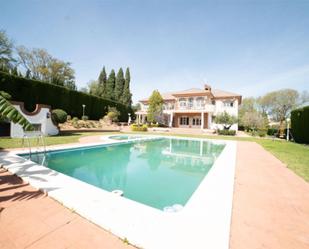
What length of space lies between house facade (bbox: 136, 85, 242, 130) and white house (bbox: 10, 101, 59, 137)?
26.0 metres

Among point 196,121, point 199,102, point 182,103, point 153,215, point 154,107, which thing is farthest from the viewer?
point 182,103

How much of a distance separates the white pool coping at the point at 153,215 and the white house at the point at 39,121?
12.8 meters

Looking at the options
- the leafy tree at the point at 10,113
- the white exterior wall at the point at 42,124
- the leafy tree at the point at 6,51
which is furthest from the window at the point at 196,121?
the leafy tree at the point at 6,51

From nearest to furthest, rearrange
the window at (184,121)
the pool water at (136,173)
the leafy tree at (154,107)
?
the pool water at (136,173) < the leafy tree at (154,107) < the window at (184,121)

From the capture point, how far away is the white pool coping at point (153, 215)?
2.73m

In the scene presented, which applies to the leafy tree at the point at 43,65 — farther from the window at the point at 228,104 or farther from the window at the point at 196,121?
the window at the point at 228,104

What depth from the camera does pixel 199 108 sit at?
36469 millimetres

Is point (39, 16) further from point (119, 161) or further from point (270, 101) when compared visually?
point (270, 101)

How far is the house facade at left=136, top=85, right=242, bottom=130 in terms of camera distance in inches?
1411

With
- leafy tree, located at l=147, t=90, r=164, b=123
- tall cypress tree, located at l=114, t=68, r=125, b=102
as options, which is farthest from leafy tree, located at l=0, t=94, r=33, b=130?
tall cypress tree, located at l=114, t=68, r=125, b=102

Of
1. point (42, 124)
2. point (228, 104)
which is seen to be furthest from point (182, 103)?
point (42, 124)

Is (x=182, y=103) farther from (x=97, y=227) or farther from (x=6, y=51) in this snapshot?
(x=6, y=51)

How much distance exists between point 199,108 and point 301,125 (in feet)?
61.8

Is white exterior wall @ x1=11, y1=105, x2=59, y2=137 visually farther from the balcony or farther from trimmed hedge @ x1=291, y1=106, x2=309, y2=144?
trimmed hedge @ x1=291, y1=106, x2=309, y2=144
